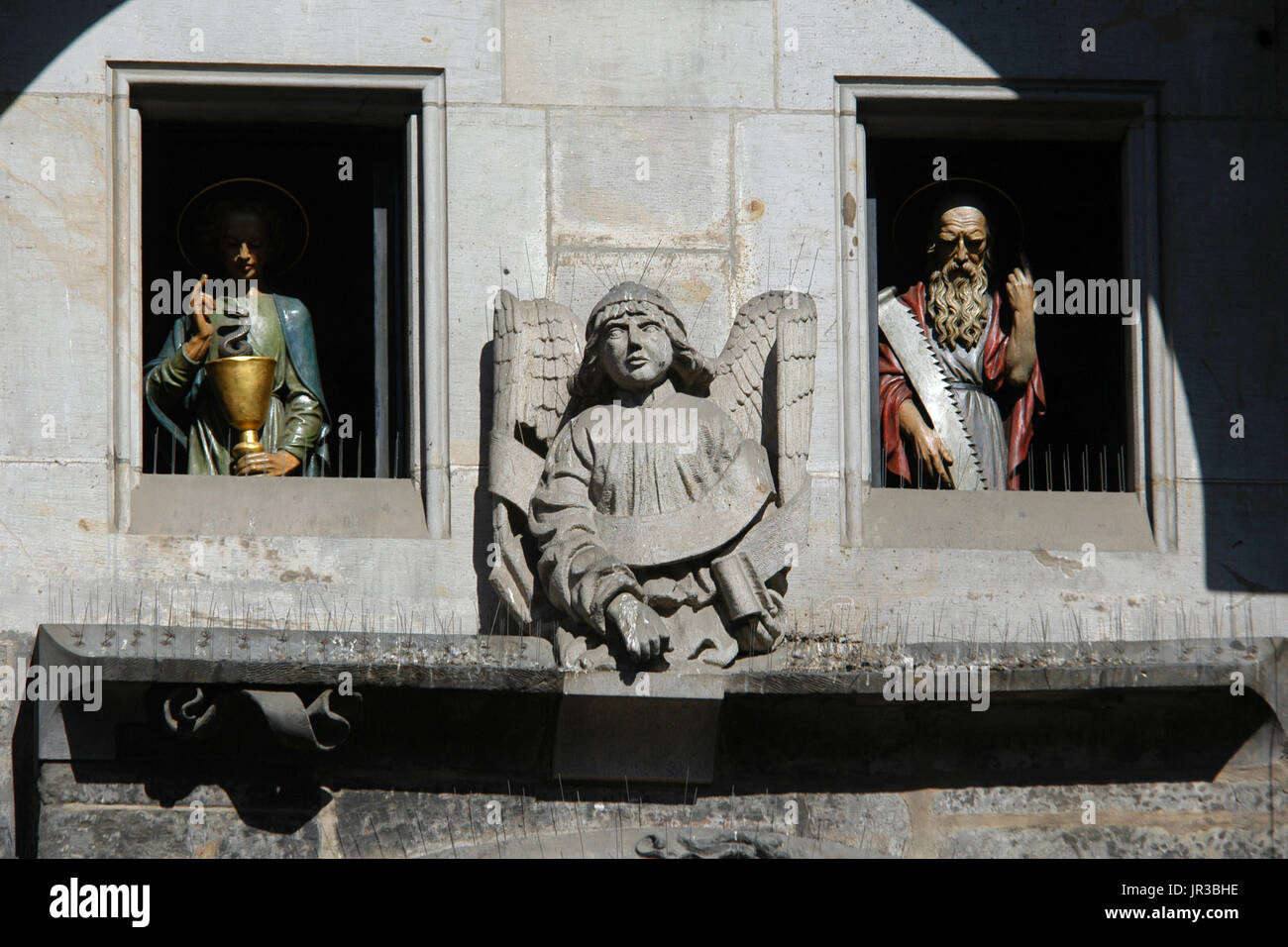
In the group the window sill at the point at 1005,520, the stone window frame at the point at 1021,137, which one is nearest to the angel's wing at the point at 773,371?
the stone window frame at the point at 1021,137

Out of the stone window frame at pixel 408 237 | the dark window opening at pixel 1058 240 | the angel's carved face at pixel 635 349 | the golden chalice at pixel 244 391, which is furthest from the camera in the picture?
the dark window opening at pixel 1058 240

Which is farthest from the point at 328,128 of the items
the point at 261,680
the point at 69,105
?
the point at 261,680

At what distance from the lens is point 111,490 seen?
33.4 feet

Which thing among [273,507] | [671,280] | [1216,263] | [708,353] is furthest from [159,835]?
[1216,263]

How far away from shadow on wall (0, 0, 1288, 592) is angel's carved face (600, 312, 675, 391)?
75 cm

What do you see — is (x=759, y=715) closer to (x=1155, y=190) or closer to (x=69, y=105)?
(x=1155, y=190)

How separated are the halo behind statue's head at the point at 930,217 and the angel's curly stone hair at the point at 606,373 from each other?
141 centimetres

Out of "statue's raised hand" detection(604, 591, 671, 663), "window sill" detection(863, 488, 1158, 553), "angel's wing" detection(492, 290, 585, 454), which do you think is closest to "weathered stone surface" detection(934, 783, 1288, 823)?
"window sill" detection(863, 488, 1158, 553)

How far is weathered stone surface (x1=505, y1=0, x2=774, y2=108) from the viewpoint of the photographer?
35.0 feet

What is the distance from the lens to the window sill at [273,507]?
33.5 ft

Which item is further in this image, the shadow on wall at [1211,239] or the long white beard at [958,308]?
the long white beard at [958,308]

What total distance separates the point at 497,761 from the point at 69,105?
9.05 feet

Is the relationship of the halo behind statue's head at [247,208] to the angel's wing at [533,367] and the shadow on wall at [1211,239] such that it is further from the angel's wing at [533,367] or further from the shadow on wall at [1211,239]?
the angel's wing at [533,367]

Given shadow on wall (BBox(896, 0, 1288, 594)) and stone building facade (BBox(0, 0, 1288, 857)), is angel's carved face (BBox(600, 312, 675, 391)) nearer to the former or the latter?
stone building facade (BBox(0, 0, 1288, 857))
